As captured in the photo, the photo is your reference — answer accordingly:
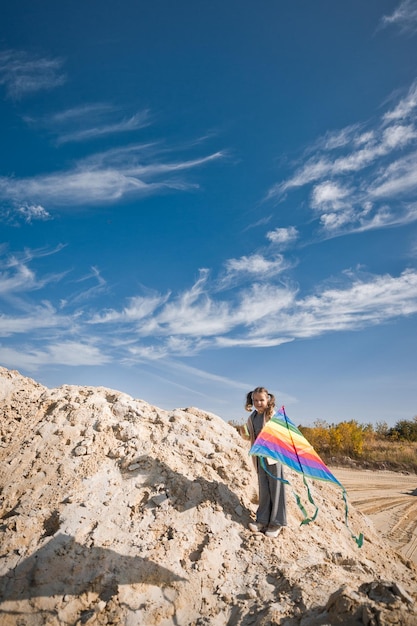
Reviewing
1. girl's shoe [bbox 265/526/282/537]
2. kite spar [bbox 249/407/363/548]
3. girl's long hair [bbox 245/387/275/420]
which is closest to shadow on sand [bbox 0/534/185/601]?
girl's shoe [bbox 265/526/282/537]

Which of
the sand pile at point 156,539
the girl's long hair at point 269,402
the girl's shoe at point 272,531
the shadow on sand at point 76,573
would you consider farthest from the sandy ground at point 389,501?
the shadow on sand at point 76,573

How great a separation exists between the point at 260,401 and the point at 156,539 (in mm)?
1753

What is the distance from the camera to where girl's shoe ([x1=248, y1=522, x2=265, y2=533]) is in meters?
3.75

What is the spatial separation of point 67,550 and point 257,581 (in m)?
1.84

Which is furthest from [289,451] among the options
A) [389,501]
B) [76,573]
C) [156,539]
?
[389,501]

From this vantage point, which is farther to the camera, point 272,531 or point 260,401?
point 260,401

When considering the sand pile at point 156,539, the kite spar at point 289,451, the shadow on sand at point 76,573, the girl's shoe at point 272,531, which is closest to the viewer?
the sand pile at point 156,539

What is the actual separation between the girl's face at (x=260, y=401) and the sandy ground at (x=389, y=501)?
3.39 meters

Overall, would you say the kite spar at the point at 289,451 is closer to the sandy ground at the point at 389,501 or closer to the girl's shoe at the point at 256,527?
the girl's shoe at the point at 256,527

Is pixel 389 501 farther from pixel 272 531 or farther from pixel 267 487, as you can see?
pixel 267 487

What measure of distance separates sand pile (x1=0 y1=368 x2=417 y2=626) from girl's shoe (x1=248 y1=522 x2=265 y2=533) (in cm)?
9

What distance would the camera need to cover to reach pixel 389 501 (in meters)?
9.84

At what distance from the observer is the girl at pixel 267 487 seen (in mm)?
3746

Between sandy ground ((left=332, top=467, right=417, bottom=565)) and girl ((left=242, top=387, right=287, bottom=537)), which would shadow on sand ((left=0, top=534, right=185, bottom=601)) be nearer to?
girl ((left=242, top=387, right=287, bottom=537))
